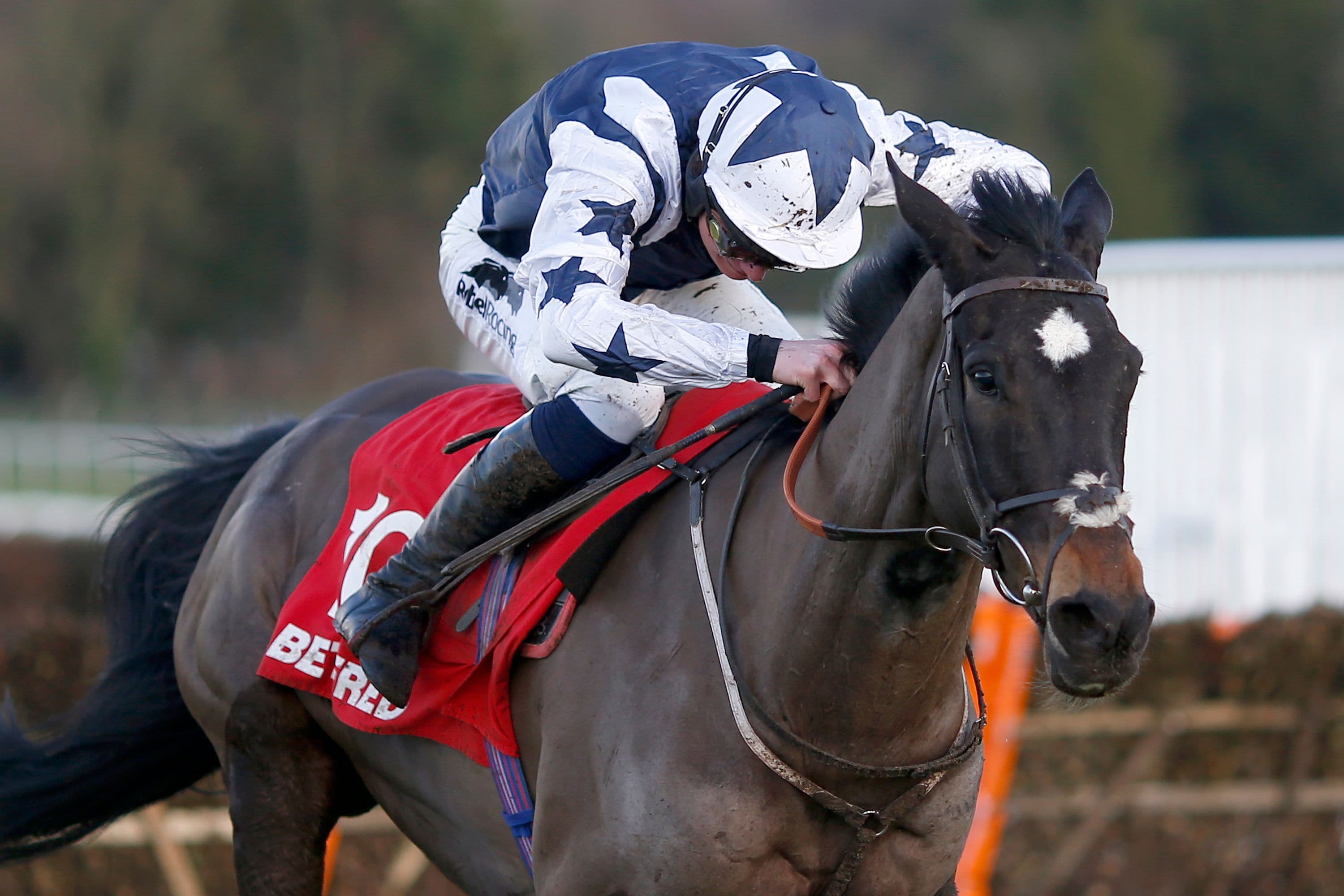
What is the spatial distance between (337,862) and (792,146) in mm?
4685

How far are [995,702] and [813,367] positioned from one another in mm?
3406

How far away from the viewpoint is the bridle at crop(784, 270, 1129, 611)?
7.12 ft

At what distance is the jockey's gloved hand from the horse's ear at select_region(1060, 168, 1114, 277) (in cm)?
Answer: 47

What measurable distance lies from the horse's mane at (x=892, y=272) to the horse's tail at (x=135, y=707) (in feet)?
7.34

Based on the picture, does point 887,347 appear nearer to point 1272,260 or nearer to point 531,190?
point 531,190

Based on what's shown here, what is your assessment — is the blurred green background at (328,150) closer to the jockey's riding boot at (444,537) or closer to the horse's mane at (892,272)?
the jockey's riding boot at (444,537)

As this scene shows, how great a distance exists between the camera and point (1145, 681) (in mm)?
6902

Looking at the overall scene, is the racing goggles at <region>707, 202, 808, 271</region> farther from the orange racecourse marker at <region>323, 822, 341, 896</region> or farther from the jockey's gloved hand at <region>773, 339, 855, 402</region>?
the orange racecourse marker at <region>323, 822, 341, 896</region>

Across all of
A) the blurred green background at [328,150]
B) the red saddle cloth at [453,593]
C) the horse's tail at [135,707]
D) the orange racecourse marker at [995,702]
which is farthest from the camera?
the blurred green background at [328,150]

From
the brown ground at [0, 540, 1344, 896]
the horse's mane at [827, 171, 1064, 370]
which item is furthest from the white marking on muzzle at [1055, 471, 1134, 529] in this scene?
the brown ground at [0, 540, 1344, 896]

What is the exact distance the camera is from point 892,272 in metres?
2.77

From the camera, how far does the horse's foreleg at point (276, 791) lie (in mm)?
3834

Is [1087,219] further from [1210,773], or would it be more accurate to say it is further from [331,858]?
[1210,773]

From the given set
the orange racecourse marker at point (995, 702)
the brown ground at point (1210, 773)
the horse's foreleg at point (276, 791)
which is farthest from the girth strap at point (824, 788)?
the brown ground at point (1210, 773)
